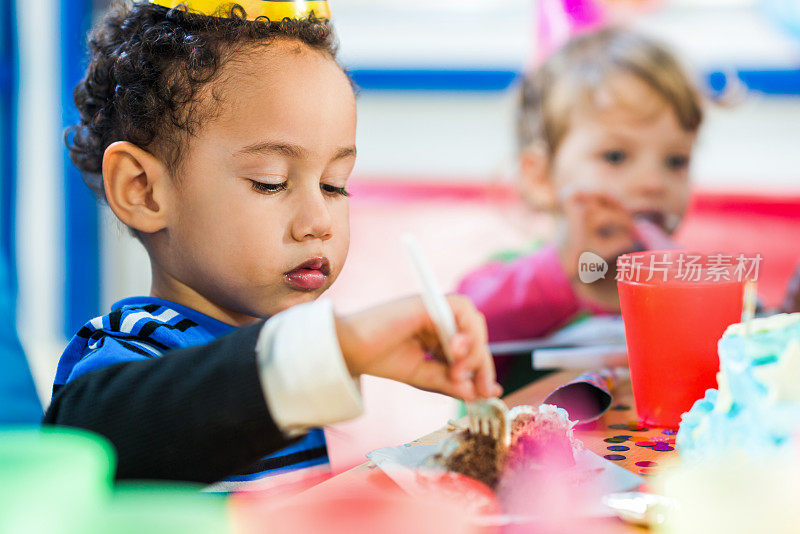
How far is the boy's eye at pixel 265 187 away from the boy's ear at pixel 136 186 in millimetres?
78

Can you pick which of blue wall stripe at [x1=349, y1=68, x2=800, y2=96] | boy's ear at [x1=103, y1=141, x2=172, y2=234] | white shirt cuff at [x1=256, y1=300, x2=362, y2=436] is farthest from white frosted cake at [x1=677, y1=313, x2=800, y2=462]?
blue wall stripe at [x1=349, y1=68, x2=800, y2=96]

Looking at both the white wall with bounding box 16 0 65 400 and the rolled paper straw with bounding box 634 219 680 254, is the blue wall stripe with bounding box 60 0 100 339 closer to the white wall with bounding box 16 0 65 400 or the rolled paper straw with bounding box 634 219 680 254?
the white wall with bounding box 16 0 65 400

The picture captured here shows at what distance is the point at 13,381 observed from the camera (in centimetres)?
73

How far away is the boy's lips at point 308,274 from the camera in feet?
2.04

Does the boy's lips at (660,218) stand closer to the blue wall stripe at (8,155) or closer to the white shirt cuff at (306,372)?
the white shirt cuff at (306,372)

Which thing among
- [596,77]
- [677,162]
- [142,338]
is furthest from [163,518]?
[596,77]

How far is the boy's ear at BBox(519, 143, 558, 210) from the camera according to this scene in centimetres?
141

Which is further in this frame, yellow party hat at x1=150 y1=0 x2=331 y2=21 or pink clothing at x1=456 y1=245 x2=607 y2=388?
pink clothing at x1=456 y1=245 x2=607 y2=388

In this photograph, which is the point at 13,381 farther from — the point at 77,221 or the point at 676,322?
the point at 77,221

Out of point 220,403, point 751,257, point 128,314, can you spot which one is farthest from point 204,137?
point 751,257

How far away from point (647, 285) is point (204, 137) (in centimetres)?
33

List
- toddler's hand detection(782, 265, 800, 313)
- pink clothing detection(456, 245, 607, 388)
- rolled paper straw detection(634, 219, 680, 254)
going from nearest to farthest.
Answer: toddler's hand detection(782, 265, 800, 313) → rolled paper straw detection(634, 219, 680, 254) → pink clothing detection(456, 245, 607, 388)

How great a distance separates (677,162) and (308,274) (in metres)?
0.76

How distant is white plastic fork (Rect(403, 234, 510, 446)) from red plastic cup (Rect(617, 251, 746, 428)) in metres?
0.16
